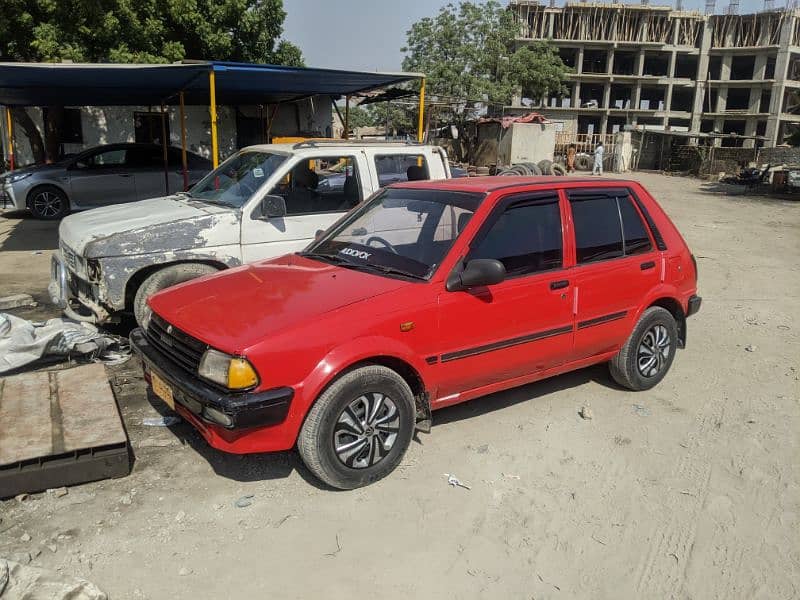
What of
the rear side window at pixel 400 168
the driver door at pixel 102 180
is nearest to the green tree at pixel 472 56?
the driver door at pixel 102 180

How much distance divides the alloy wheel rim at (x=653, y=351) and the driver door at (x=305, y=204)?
300cm

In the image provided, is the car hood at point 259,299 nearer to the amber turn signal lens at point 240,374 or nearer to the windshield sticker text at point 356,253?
the amber turn signal lens at point 240,374

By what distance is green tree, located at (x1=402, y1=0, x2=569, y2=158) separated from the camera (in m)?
40.8

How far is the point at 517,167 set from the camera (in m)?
18.8

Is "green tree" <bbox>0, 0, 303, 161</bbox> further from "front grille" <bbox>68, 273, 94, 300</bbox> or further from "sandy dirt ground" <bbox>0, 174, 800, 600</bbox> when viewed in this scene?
"sandy dirt ground" <bbox>0, 174, 800, 600</bbox>

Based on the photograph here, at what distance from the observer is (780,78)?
57.2 m

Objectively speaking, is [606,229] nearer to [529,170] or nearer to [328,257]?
[328,257]

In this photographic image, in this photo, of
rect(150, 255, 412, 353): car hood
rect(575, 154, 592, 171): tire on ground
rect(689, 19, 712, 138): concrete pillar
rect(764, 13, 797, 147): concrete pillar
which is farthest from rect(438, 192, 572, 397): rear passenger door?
rect(689, 19, 712, 138): concrete pillar

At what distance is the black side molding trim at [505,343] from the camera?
12.9ft

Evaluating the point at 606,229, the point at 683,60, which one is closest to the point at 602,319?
the point at 606,229

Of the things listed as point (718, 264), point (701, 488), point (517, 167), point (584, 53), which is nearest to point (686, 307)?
point (701, 488)

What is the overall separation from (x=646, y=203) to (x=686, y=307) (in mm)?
937

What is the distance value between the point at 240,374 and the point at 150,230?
2.77m

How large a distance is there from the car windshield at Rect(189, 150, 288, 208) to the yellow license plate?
95.4 inches
